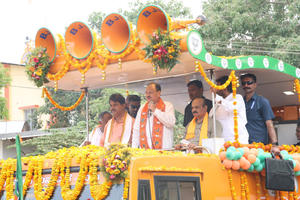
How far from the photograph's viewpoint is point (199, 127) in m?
5.33

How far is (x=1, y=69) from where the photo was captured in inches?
694

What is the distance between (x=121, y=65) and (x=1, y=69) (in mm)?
14298

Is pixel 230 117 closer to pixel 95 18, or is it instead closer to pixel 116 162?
pixel 116 162

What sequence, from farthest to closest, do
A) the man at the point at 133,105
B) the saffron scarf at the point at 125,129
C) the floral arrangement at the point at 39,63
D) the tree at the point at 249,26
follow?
the tree at the point at 249,26
the man at the point at 133,105
the saffron scarf at the point at 125,129
the floral arrangement at the point at 39,63

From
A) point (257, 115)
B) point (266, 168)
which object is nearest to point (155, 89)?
point (257, 115)

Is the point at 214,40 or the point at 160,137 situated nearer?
the point at 160,137

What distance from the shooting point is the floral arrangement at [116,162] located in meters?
3.26

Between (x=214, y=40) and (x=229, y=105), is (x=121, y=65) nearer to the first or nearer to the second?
(x=229, y=105)

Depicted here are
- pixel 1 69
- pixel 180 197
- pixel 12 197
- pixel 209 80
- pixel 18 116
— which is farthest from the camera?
pixel 18 116

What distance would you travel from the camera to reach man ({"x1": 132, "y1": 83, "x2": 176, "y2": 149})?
5605mm

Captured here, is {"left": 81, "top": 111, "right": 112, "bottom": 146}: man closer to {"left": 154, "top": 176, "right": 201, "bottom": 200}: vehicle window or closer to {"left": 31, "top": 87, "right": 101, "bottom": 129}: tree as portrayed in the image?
{"left": 154, "top": 176, "right": 201, "bottom": 200}: vehicle window

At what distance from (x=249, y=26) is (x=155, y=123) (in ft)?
38.3

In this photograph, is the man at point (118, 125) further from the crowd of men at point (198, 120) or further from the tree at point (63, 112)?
the tree at point (63, 112)

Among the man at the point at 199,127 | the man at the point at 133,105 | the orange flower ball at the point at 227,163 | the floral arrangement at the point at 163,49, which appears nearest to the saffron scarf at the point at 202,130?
the man at the point at 199,127
